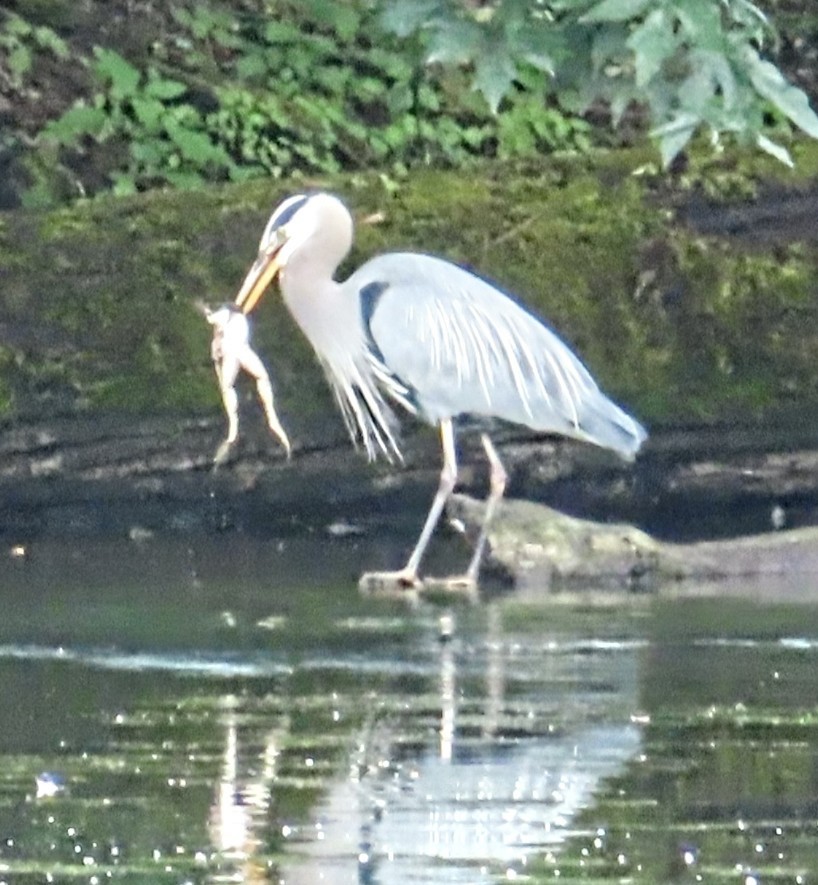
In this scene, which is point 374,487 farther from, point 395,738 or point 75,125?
point 395,738

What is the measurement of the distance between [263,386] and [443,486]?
0.81 metres

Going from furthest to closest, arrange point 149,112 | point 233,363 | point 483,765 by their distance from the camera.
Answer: point 149,112 < point 233,363 < point 483,765

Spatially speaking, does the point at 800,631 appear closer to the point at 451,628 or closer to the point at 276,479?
the point at 451,628

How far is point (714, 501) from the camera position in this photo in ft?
36.6

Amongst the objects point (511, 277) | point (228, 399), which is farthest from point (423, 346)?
point (228, 399)

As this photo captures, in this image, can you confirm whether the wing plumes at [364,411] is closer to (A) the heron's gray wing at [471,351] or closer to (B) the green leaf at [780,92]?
(A) the heron's gray wing at [471,351]

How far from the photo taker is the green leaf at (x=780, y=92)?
723cm

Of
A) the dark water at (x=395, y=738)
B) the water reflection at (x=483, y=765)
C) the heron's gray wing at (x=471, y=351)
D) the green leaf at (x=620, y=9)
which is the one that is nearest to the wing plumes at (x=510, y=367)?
the heron's gray wing at (x=471, y=351)

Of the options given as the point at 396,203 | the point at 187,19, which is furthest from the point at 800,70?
the point at 396,203

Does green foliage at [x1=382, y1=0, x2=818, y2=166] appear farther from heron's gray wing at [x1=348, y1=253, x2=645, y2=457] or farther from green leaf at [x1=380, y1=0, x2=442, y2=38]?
heron's gray wing at [x1=348, y1=253, x2=645, y2=457]

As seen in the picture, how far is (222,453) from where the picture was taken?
1075 cm

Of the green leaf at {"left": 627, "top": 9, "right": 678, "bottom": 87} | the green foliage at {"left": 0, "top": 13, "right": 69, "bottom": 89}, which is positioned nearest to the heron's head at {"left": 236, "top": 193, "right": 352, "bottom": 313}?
the green foliage at {"left": 0, "top": 13, "right": 69, "bottom": 89}

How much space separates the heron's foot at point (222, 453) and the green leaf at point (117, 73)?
12.0 ft

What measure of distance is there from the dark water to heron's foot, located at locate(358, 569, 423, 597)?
0.23 metres
